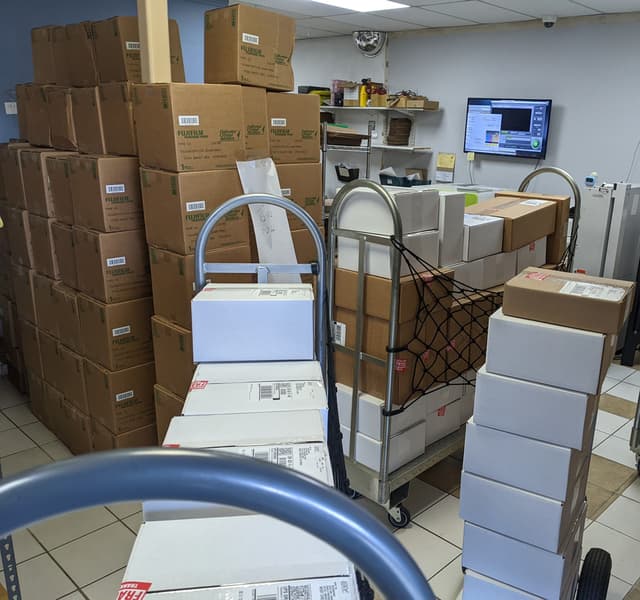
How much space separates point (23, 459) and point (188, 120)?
1933mm

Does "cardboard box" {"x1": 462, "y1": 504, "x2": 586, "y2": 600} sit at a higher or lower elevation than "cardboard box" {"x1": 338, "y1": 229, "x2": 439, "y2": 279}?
lower

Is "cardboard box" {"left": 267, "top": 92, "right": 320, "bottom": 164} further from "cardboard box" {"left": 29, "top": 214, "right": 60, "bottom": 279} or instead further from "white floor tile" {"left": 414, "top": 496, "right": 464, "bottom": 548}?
"white floor tile" {"left": 414, "top": 496, "right": 464, "bottom": 548}

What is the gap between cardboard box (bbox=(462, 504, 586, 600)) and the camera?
1.75 m

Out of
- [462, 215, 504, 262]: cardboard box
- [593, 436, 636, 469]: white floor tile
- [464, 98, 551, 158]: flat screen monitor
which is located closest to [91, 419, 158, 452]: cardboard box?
[462, 215, 504, 262]: cardboard box

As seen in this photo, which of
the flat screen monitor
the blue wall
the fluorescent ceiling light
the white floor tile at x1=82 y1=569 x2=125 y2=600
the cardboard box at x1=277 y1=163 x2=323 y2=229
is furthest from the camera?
the flat screen monitor

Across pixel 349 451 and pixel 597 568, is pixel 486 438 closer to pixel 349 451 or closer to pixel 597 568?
pixel 597 568

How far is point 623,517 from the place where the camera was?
2.60m

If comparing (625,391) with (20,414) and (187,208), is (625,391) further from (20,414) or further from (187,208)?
(20,414)

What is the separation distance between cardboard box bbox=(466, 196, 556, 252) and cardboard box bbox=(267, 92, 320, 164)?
0.85 m

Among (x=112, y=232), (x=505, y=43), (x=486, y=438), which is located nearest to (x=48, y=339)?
(x=112, y=232)

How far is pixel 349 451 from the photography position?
2551 millimetres

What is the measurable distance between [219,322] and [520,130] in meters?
4.59

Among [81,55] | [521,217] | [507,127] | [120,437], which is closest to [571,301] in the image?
[521,217]

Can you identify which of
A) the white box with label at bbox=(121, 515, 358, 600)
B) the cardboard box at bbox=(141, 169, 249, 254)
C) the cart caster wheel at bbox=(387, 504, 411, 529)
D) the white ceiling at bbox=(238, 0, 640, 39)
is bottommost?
the cart caster wheel at bbox=(387, 504, 411, 529)
